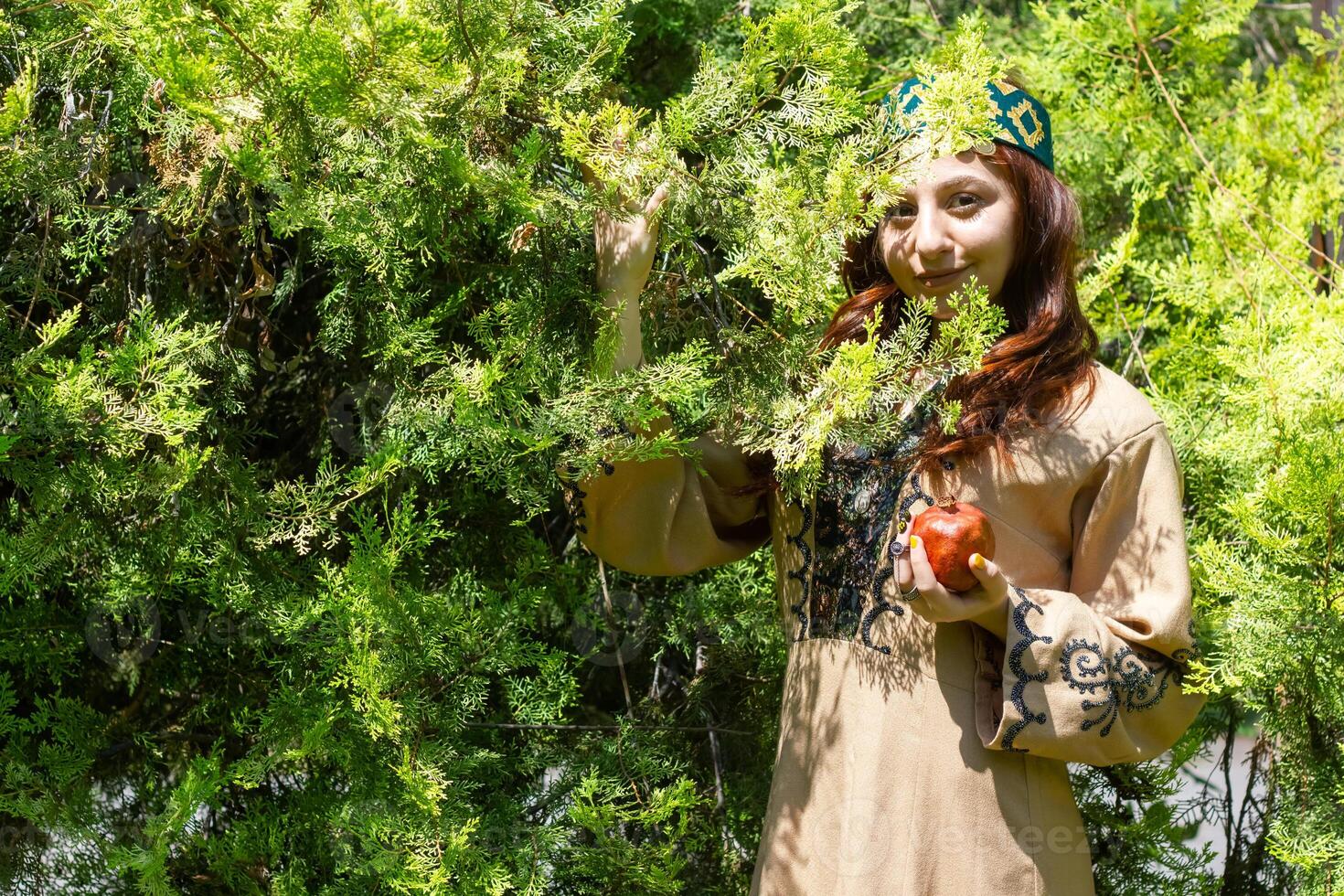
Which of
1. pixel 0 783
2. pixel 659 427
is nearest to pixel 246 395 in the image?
pixel 0 783

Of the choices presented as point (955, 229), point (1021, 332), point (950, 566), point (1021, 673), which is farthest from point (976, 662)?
point (955, 229)

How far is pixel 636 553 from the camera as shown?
66.4 inches

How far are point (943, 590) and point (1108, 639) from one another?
8.6 inches

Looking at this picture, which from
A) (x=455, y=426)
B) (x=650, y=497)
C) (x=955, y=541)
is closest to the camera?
(x=955, y=541)

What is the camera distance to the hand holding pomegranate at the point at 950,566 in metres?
1.44

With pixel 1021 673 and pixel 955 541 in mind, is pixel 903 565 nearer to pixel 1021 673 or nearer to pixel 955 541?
pixel 955 541

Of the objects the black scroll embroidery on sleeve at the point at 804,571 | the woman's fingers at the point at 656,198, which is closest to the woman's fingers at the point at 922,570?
the black scroll embroidery on sleeve at the point at 804,571

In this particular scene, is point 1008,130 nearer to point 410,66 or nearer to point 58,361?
point 410,66

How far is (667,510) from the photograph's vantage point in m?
1.67

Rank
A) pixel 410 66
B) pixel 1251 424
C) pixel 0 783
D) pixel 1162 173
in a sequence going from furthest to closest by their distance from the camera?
pixel 1162 173
pixel 1251 424
pixel 0 783
pixel 410 66

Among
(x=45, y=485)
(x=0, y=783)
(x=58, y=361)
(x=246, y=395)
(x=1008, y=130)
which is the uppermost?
(x=1008, y=130)

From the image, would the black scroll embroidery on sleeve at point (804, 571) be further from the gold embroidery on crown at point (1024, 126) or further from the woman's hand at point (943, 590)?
the gold embroidery on crown at point (1024, 126)

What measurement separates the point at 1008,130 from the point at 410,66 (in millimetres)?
771

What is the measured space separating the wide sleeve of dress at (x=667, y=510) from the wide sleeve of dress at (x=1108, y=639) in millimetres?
350
